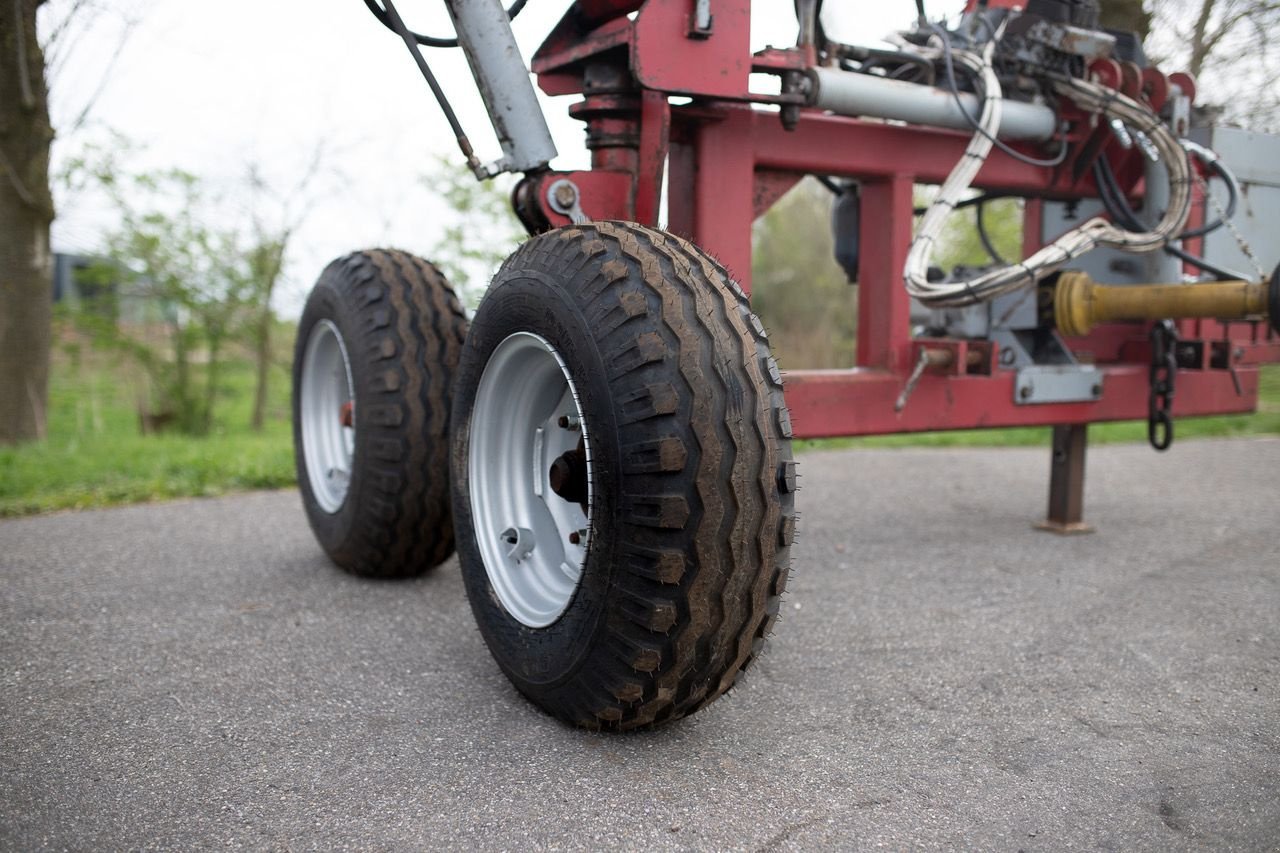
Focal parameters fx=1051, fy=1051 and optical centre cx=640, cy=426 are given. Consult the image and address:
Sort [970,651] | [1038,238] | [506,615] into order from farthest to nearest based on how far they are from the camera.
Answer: [1038,238]
[970,651]
[506,615]

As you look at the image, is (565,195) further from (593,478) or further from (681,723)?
(681,723)

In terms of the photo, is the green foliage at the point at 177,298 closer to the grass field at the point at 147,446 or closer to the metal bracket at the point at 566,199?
the grass field at the point at 147,446

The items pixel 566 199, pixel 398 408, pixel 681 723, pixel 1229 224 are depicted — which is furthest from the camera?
pixel 1229 224

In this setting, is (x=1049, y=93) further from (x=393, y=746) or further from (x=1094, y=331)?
(x=393, y=746)

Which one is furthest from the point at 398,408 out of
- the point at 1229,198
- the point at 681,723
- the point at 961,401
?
the point at 1229,198

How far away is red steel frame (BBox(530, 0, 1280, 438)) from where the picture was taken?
2.87 meters

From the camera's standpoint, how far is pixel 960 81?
12.2 ft

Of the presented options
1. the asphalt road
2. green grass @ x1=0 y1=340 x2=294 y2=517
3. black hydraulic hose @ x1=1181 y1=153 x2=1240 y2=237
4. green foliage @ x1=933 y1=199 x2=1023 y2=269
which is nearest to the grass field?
green grass @ x1=0 y1=340 x2=294 y2=517

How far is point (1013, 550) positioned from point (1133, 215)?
1.33 meters

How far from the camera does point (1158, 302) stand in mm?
3479

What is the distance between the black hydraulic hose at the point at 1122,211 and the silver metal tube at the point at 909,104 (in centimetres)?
34

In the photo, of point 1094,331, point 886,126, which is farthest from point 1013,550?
point 886,126

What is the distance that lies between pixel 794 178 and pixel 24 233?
5991mm

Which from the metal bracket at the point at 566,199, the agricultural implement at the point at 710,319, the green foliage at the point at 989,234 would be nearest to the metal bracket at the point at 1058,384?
the agricultural implement at the point at 710,319
